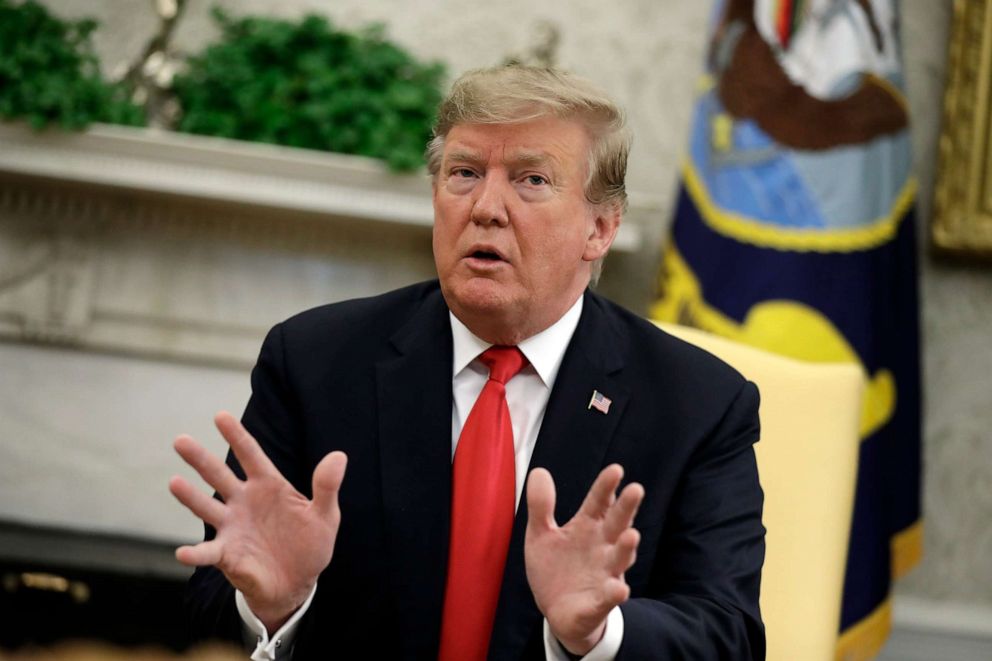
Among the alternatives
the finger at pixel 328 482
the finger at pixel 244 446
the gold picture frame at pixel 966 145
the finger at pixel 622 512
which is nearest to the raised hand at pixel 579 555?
the finger at pixel 622 512

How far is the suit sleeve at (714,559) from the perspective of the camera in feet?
5.26

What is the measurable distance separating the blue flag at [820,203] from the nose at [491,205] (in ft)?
5.58

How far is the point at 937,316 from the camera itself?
3.89 meters

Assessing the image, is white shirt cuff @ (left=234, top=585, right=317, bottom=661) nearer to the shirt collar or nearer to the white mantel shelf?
the shirt collar

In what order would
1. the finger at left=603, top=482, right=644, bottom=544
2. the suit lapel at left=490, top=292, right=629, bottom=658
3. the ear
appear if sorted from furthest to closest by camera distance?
the ear → the suit lapel at left=490, top=292, right=629, bottom=658 → the finger at left=603, top=482, right=644, bottom=544

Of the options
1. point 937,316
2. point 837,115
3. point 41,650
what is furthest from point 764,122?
point 41,650

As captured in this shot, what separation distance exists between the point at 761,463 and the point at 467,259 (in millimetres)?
630

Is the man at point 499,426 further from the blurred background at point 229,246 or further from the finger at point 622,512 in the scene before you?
the blurred background at point 229,246

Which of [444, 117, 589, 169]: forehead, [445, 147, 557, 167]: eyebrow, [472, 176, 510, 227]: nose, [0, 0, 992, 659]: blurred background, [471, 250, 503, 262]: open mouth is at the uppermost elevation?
[444, 117, 589, 169]: forehead

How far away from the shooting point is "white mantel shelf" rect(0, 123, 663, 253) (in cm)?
351

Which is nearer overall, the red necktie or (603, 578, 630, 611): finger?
(603, 578, 630, 611): finger

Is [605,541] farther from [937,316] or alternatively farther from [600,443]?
[937,316]

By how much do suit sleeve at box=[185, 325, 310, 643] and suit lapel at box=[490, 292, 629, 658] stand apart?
14.0 inches

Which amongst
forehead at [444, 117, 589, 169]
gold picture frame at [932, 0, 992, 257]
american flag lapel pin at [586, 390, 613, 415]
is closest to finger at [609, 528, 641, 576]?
american flag lapel pin at [586, 390, 613, 415]
